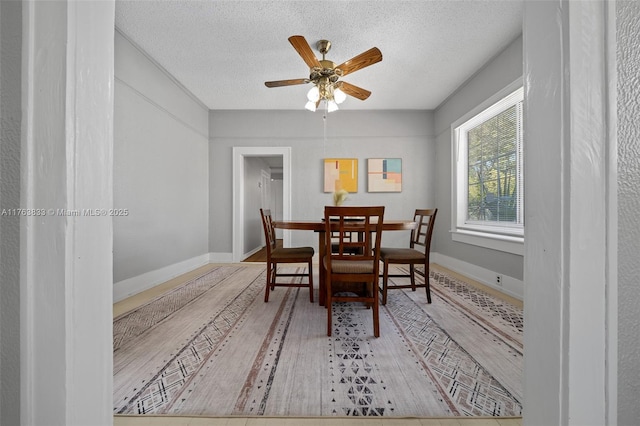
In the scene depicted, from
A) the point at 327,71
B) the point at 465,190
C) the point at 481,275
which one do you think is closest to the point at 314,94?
the point at 327,71

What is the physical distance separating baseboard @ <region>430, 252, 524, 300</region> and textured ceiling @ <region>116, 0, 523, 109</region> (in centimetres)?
238

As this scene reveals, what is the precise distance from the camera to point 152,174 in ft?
9.77

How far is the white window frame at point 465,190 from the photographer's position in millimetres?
2641

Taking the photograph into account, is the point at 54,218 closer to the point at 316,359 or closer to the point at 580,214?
the point at 580,214

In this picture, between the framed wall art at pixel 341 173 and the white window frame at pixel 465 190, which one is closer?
the white window frame at pixel 465 190

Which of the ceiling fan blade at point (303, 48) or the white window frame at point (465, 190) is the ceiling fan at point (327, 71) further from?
the white window frame at point (465, 190)

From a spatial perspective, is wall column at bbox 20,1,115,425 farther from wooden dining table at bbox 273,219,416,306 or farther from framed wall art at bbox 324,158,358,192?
framed wall art at bbox 324,158,358,192

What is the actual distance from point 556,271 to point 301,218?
4143 mm

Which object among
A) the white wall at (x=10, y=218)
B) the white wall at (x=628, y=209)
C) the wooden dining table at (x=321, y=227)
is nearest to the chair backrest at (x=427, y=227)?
the wooden dining table at (x=321, y=227)

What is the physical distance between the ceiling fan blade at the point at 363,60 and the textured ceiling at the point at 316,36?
36 cm

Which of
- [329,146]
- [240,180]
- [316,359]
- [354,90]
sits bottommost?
[316,359]

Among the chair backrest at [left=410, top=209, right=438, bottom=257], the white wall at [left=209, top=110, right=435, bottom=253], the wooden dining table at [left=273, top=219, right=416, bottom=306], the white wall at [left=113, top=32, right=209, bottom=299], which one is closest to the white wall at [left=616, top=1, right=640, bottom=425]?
the wooden dining table at [left=273, top=219, right=416, bottom=306]

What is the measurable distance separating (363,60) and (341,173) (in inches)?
89.0

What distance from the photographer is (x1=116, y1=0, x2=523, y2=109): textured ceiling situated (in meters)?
2.21
